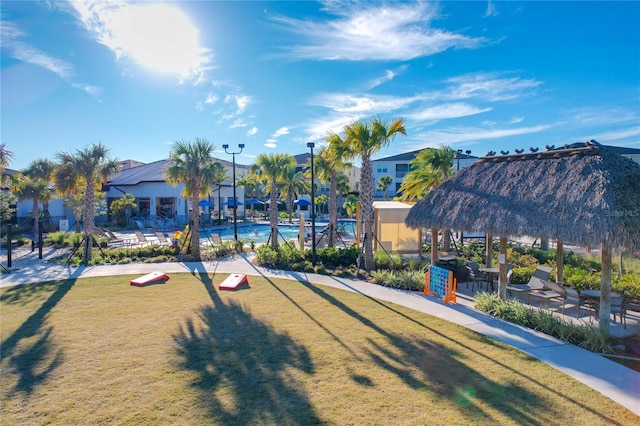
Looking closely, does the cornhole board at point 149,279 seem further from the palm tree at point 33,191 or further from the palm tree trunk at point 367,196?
the palm tree at point 33,191

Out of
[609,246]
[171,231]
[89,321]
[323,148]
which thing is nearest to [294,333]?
[89,321]

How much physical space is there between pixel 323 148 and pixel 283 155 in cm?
230

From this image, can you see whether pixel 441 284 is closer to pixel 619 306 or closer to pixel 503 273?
pixel 503 273

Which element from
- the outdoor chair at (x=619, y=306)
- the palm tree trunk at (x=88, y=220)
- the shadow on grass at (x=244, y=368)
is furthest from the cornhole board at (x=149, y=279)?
the outdoor chair at (x=619, y=306)

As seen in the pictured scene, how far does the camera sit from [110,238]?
23.6m

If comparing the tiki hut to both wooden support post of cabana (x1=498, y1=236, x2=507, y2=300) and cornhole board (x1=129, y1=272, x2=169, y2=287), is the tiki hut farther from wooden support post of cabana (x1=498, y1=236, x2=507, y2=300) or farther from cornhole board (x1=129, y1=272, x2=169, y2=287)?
cornhole board (x1=129, y1=272, x2=169, y2=287)

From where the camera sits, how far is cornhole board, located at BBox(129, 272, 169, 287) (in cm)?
1280

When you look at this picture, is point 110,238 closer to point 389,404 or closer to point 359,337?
point 359,337

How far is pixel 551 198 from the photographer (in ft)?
29.8

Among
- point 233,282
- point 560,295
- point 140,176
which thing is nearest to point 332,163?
point 233,282

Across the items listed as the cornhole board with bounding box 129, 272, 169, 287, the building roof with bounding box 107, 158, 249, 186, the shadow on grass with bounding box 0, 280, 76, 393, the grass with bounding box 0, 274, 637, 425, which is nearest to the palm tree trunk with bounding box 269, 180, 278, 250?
the cornhole board with bounding box 129, 272, 169, 287

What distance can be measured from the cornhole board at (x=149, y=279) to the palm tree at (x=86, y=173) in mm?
5357

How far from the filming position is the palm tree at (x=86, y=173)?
1664 centimetres

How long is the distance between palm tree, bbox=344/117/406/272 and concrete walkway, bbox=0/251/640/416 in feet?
8.40
